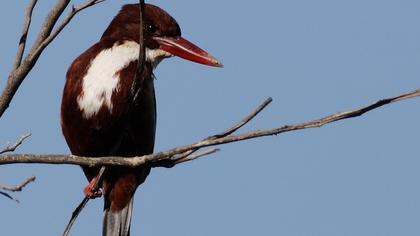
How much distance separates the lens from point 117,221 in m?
4.93

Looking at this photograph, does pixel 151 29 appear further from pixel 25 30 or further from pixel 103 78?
pixel 25 30

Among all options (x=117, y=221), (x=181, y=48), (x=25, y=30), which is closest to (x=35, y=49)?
(x=25, y=30)

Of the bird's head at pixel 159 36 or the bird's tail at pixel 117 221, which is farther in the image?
the bird's tail at pixel 117 221

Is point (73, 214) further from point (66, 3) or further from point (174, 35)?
point (174, 35)

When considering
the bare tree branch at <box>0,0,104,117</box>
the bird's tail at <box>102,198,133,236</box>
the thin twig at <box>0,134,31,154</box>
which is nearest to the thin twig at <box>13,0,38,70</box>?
the bare tree branch at <box>0,0,104,117</box>

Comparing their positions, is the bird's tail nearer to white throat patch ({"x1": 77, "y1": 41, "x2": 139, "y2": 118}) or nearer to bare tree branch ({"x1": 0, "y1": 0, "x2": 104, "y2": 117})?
white throat patch ({"x1": 77, "y1": 41, "x2": 139, "y2": 118})

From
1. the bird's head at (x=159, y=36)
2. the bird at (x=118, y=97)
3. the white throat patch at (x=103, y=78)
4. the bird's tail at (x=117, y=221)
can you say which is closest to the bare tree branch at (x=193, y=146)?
the bird at (x=118, y=97)

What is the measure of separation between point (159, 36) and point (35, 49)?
1.50m

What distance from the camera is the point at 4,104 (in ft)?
10.1

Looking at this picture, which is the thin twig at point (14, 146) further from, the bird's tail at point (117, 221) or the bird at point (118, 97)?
the bird's tail at point (117, 221)

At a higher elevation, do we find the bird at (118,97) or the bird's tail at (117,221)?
the bird at (118,97)

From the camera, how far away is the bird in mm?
4293

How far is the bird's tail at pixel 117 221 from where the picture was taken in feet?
16.2

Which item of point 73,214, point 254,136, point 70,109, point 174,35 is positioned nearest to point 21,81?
point 73,214
